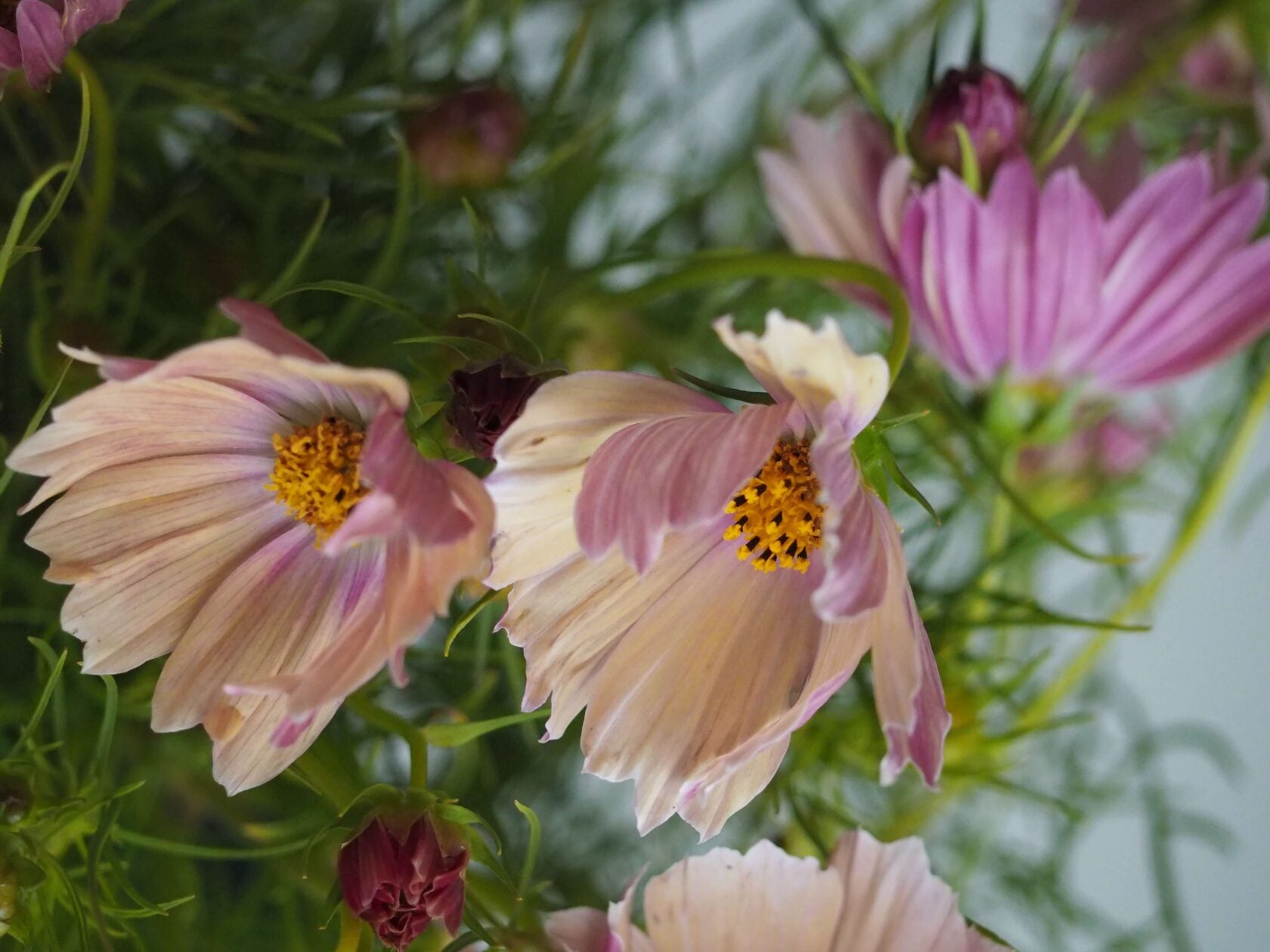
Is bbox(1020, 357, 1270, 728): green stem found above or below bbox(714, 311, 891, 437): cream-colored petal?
below

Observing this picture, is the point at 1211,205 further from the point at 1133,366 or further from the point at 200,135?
the point at 200,135

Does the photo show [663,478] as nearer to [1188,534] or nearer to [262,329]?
[262,329]

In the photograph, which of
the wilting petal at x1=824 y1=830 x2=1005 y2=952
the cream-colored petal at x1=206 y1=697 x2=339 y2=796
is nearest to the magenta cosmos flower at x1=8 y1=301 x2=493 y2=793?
the cream-colored petal at x1=206 y1=697 x2=339 y2=796

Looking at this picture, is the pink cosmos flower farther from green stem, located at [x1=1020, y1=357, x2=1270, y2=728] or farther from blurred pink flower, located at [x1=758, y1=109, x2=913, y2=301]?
green stem, located at [x1=1020, y1=357, x2=1270, y2=728]

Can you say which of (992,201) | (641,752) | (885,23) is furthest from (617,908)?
(885,23)

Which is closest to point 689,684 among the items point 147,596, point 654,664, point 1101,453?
point 654,664

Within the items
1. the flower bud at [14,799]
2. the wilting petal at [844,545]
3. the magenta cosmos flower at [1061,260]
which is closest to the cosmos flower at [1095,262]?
the magenta cosmos flower at [1061,260]
